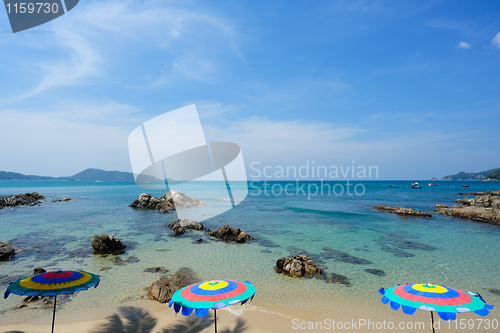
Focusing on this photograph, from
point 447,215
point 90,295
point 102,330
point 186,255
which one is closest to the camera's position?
point 102,330

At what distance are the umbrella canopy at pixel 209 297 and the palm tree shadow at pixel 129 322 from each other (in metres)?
3.85

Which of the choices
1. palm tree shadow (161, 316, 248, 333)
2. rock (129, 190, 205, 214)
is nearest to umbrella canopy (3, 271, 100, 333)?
palm tree shadow (161, 316, 248, 333)

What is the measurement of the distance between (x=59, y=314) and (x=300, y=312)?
31.9 feet

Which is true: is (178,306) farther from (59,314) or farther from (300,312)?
(59,314)

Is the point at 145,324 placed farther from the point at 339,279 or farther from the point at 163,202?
the point at 163,202

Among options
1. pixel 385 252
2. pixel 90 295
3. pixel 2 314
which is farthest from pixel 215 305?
pixel 385 252

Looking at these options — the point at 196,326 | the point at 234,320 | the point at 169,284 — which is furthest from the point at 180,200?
the point at 234,320

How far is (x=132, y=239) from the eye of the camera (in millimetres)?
22188

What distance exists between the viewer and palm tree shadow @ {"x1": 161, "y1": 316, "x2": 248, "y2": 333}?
8.78 meters

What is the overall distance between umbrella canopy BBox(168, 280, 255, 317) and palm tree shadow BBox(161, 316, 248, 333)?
3.09 metres

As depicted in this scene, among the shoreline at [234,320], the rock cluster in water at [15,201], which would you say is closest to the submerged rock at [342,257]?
the shoreline at [234,320]

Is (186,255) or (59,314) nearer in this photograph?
(59,314)

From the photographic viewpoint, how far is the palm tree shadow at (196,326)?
878 centimetres

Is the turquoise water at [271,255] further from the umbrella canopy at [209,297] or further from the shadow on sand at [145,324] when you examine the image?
the umbrella canopy at [209,297]
